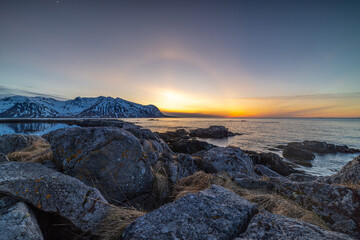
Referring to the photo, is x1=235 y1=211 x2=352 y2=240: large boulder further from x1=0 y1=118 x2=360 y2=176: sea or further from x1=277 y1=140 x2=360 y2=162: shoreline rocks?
x1=277 y1=140 x2=360 y2=162: shoreline rocks

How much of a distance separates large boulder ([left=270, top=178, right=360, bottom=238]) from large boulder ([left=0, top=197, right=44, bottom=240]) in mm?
5156

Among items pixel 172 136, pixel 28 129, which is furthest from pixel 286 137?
pixel 28 129

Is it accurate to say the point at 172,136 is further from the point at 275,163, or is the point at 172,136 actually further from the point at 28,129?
the point at 28,129

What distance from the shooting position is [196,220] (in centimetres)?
220

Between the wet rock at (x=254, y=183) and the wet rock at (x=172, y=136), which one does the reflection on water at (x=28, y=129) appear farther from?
the wet rock at (x=254, y=183)

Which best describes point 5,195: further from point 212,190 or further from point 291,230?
point 291,230

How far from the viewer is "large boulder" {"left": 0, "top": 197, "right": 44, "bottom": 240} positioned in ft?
5.95

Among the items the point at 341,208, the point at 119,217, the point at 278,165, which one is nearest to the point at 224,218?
the point at 119,217

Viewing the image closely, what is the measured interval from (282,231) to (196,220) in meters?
1.21

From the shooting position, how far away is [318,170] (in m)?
16.4

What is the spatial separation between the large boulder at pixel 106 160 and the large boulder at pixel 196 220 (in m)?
2.26

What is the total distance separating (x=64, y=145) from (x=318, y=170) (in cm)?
2383

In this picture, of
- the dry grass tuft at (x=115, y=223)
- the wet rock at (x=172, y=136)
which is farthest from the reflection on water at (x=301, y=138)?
the dry grass tuft at (x=115, y=223)

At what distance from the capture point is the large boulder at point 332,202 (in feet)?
8.84
